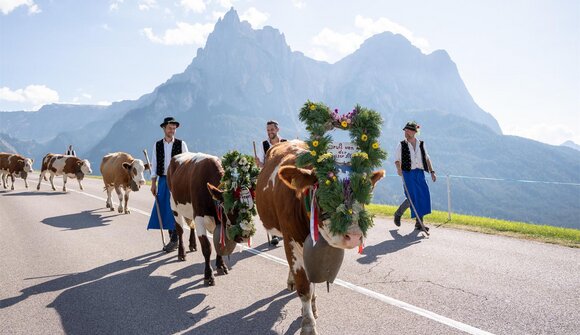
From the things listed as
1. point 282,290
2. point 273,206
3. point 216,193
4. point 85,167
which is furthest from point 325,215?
point 85,167

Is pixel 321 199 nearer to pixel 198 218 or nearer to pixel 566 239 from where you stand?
pixel 198 218

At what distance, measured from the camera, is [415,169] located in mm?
9305

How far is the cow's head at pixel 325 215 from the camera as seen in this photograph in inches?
127

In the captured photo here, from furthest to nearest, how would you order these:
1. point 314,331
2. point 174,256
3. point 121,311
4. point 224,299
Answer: point 174,256, point 224,299, point 121,311, point 314,331

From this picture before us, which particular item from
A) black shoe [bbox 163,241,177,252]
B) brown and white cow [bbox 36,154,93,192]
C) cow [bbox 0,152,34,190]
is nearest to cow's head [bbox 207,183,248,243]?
black shoe [bbox 163,241,177,252]

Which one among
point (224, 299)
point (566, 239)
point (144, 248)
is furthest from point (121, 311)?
point (566, 239)

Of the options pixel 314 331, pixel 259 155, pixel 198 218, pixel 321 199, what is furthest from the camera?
pixel 259 155

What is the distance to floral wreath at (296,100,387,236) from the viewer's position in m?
3.27

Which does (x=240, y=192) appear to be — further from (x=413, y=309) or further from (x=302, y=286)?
(x=413, y=309)

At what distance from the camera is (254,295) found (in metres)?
5.07

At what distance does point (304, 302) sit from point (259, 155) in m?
5.43

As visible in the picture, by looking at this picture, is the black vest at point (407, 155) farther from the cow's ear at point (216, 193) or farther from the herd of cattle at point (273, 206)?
the cow's ear at point (216, 193)

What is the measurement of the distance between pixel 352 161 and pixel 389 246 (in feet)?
15.6

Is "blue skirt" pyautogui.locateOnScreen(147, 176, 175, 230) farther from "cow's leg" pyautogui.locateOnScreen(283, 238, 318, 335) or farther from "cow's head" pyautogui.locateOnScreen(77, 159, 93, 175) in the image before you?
"cow's head" pyautogui.locateOnScreen(77, 159, 93, 175)
